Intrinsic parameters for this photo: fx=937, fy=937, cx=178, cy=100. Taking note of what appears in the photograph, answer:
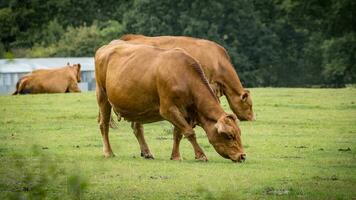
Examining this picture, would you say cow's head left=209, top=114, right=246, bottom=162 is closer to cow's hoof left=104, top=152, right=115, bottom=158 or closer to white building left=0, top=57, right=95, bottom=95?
cow's hoof left=104, top=152, right=115, bottom=158

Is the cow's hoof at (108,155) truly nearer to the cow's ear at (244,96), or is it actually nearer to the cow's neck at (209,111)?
the cow's neck at (209,111)

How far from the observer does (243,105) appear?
2064cm

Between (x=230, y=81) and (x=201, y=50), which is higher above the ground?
(x=201, y=50)

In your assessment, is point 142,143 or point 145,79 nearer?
point 145,79

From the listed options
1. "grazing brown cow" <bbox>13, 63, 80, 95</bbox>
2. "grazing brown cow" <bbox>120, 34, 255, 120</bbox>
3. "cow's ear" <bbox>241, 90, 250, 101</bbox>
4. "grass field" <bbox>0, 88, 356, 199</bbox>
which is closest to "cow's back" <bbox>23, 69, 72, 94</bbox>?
"grazing brown cow" <bbox>13, 63, 80, 95</bbox>

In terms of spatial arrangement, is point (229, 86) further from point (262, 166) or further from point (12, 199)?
point (12, 199)

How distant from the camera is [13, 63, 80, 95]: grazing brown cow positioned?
1390 inches

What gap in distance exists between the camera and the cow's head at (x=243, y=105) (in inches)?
799

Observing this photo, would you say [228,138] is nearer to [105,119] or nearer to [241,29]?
[105,119]

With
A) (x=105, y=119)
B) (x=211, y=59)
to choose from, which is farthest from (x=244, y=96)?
(x=105, y=119)

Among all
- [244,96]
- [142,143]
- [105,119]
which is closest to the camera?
[142,143]

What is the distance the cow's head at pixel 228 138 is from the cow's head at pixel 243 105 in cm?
614

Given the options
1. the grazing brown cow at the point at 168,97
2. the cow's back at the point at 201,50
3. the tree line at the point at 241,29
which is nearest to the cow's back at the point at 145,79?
the grazing brown cow at the point at 168,97

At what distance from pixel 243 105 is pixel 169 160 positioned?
6.16 meters
